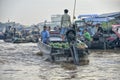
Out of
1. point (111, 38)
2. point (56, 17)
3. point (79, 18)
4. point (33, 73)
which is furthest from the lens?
point (56, 17)

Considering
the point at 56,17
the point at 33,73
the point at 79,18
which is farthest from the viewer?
the point at 56,17

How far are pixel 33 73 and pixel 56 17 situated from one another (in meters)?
20.9

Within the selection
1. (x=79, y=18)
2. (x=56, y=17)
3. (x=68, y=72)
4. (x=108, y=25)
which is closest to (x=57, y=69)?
(x=68, y=72)

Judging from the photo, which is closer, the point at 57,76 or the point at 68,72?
the point at 57,76

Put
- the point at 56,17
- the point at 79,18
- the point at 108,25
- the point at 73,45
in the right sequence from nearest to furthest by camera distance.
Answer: the point at 73,45, the point at 108,25, the point at 79,18, the point at 56,17

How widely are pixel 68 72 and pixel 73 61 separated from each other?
2.10 meters

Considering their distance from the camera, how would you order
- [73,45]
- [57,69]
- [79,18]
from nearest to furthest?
[57,69], [73,45], [79,18]

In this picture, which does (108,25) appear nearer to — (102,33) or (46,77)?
(102,33)

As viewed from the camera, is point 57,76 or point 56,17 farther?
point 56,17

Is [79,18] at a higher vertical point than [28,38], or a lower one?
higher

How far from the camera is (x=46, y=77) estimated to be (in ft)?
32.6

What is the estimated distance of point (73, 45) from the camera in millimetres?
12961

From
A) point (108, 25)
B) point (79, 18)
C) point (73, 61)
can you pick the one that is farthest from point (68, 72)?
point (79, 18)

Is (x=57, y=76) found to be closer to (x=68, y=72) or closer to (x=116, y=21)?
(x=68, y=72)
